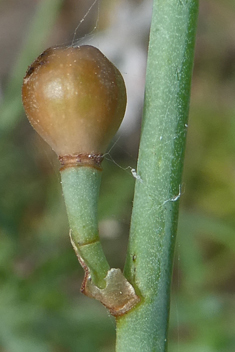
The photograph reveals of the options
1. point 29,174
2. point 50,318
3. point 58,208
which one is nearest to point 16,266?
point 50,318

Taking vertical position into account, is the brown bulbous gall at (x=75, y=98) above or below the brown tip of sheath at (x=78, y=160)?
above

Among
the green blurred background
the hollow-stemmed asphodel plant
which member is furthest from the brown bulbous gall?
the green blurred background

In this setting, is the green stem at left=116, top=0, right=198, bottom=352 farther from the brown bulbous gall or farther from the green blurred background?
the green blurred background

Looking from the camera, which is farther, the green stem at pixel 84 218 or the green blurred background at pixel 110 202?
the green blurred background at pixel 110 202

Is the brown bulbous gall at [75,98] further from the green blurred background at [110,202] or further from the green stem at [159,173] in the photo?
the green blurred background at [110,202]

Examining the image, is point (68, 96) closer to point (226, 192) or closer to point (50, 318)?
point (50, 318)

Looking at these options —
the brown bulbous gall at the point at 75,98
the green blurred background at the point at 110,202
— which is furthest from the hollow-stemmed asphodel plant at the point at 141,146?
the green blurred background at the point at 110,202

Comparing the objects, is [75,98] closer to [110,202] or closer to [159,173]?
[159,173]
